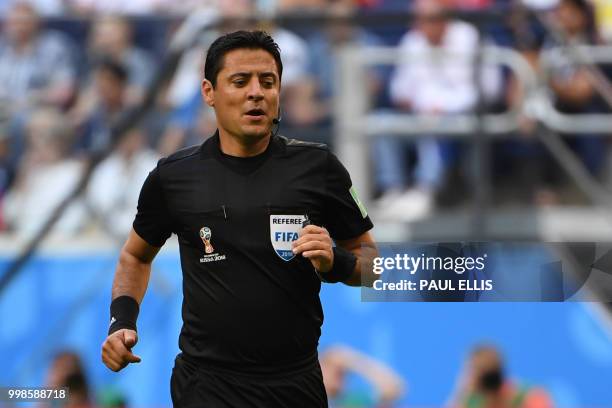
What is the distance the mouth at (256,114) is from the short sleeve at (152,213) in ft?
1.33

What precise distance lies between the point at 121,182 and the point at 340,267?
4405 mm

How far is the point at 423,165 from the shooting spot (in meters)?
7.83

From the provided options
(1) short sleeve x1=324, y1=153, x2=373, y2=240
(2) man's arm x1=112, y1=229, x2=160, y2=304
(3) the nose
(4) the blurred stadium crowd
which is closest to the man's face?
(3) the nose

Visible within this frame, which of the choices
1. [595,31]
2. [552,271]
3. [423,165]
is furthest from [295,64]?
[552,271]

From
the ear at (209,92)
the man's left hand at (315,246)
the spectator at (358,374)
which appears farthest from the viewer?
the spectator at (358,374)

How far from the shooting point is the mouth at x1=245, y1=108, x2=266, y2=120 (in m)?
3.95

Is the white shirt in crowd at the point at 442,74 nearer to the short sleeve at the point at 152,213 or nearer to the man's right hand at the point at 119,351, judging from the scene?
the short sleeve at the point at 152,213

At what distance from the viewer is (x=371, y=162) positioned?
25.9 ft

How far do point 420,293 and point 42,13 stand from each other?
16.6ft

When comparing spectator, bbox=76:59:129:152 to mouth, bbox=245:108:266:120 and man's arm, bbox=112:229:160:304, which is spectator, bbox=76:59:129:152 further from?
mouth, bbox=245:108:266:120

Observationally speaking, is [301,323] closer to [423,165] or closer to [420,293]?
[420,293]

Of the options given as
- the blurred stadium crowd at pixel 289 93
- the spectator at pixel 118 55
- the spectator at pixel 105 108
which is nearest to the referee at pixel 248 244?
the blurred stadium crowd at pixel 289 93

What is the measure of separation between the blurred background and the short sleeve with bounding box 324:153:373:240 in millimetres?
3562

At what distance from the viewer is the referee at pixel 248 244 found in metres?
3.95
